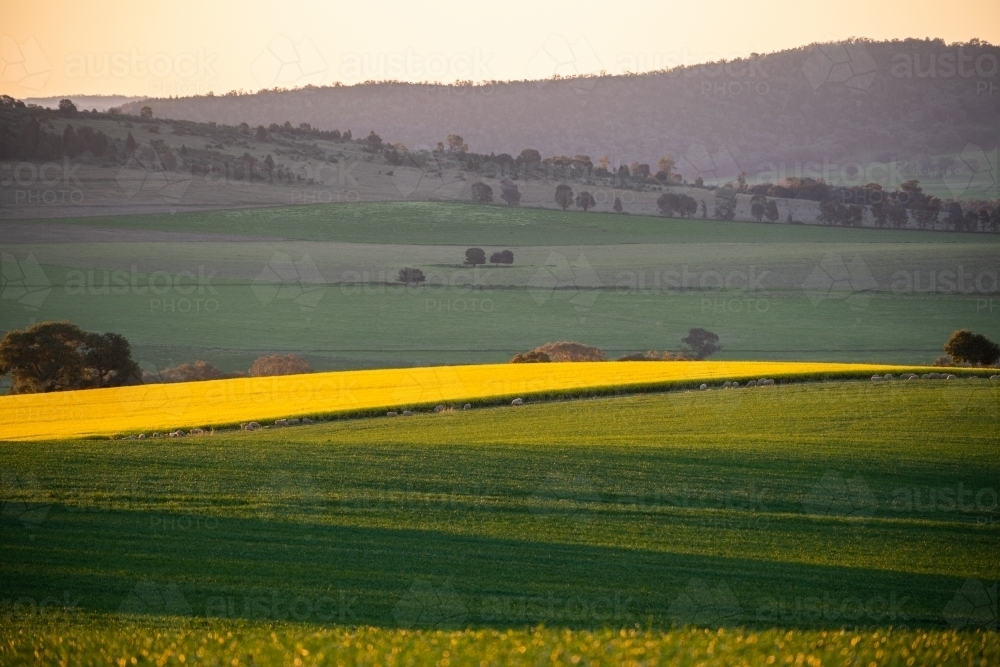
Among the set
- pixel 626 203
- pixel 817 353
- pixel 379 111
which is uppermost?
pixel 379 111

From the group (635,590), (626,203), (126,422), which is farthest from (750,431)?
(626,203)

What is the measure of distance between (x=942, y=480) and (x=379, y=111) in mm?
126085

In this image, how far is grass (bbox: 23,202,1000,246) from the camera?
228ft

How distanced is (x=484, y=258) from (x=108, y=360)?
30830 millimetres

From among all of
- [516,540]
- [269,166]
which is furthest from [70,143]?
[516,540]

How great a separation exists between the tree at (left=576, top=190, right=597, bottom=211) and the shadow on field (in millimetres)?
73487

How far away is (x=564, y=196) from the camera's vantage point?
8356 cm

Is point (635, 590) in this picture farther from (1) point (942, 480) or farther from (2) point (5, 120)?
(2) point (5, 120)

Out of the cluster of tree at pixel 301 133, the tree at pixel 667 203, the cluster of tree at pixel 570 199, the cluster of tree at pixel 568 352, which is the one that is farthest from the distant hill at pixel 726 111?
the cluster of tree at pixel 568 352

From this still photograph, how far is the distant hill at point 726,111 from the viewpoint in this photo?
12331 cm

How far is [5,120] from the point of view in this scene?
239ft

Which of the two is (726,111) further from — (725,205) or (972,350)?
(972,350)

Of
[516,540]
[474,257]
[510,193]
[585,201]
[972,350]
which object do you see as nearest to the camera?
[516,540]

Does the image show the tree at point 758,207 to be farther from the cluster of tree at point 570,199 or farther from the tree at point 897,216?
the cluster of tree at point 570,199
